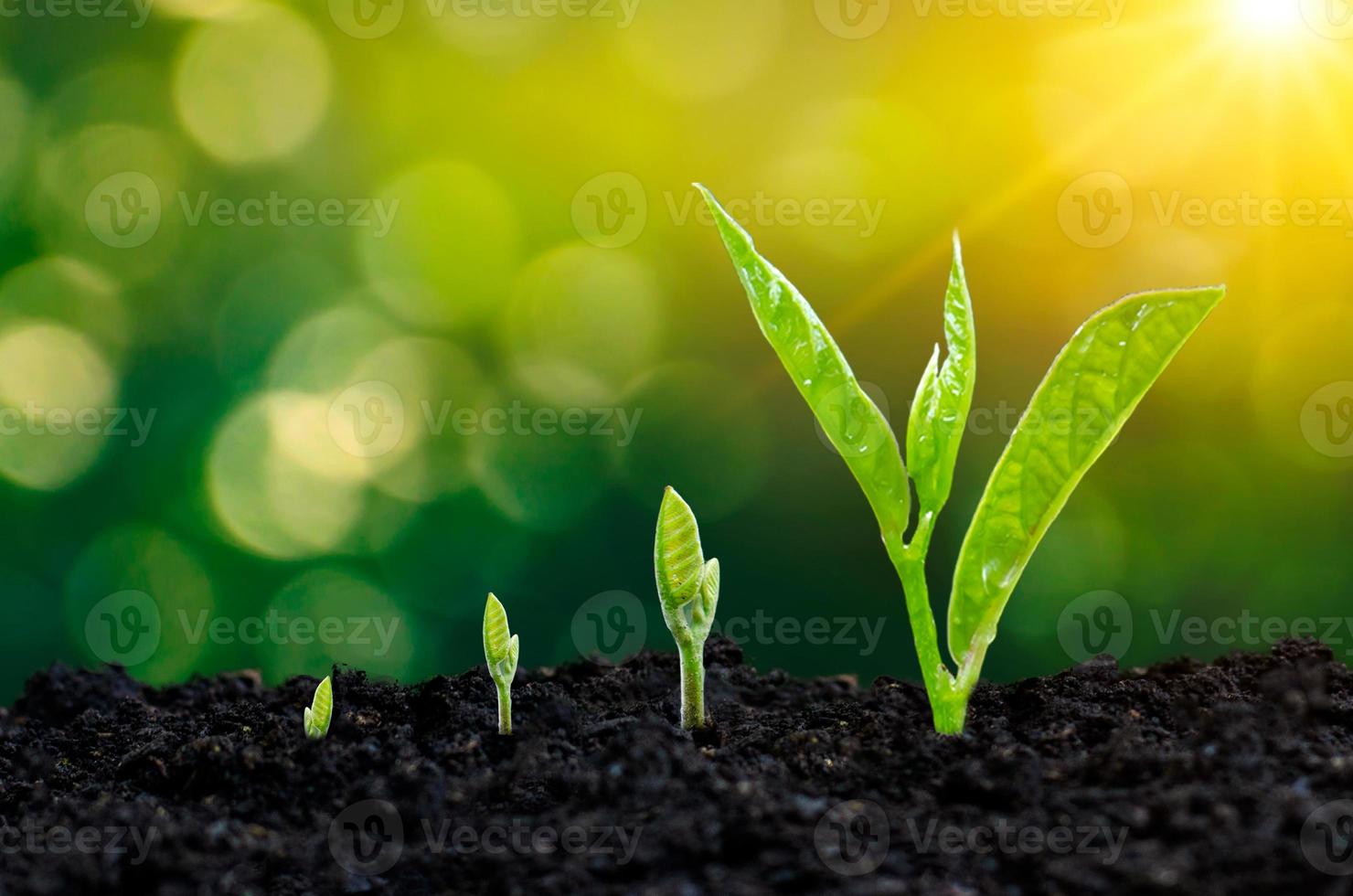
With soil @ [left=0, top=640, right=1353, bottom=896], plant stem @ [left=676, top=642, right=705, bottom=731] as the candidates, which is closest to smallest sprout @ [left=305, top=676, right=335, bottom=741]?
soil @ [left=0, top=640, right=1353, bottom=896]

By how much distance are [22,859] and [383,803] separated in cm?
45

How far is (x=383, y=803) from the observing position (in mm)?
1517

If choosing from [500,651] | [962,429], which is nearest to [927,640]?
[962,429]

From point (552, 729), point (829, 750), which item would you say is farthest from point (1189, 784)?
point (552, 729)

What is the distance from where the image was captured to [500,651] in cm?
185

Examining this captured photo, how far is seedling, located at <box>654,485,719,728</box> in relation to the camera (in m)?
1.67

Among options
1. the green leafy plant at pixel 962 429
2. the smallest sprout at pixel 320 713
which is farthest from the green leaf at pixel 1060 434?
the smallest sprout at pixel 320 713

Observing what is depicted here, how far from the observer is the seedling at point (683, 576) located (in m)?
1.67

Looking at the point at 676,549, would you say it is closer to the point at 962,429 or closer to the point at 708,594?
the point at 708,594

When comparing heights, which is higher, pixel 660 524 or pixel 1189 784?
pixel 660 524

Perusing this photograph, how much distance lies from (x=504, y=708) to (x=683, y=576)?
440mm

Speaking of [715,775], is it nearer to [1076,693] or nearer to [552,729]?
[552,729]

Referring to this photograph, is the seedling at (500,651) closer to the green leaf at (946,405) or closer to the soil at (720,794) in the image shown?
the soil at (720,794)

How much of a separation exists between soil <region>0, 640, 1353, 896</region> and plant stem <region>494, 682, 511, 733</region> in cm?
3
